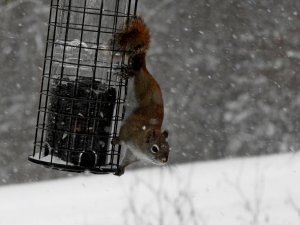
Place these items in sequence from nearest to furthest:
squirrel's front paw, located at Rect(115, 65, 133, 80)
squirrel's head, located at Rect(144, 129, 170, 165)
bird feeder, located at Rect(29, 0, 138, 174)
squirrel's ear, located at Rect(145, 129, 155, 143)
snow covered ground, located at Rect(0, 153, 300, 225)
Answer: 1. squirrel's head, located at Rect(144, 129, 170, 165)
2. squirrel's ear, located at Rect(145, 129, 155, 143)
3. squirrel's front paw, located at Rect(115, 65, 133, 80)
4. bird feeder, located at Rect(29, 0, 138, 174)
5. snow covered ground, located at Rect(0, 153, 300, 225)

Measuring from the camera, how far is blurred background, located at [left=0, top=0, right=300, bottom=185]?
43.1 feet

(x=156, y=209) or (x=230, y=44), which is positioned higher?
(x=230, y=44)

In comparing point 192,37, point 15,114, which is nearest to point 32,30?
point 15,114

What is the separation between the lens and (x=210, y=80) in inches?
532

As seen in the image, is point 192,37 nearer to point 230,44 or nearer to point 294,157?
point 230,44

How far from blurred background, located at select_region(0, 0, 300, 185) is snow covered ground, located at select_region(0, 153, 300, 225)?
10.8 ft

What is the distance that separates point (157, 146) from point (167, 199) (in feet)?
13.8

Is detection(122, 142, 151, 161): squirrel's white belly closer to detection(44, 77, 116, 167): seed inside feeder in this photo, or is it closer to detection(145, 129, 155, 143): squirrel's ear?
detection(145, 129, 155, 143): squirrel's ear

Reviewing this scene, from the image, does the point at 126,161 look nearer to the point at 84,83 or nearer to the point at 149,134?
the point at 149,134

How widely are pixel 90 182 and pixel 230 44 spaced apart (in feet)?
16.1

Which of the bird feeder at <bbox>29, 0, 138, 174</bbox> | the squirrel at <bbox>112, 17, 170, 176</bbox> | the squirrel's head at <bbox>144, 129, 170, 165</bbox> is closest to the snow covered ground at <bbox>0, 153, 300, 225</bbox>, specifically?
the bird feeder at <bbox>29, 0, 138, 174</bbox>

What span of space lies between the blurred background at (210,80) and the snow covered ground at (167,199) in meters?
3.28

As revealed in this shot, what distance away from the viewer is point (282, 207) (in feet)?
27.0

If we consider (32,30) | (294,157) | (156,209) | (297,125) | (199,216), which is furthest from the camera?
(297,125)
